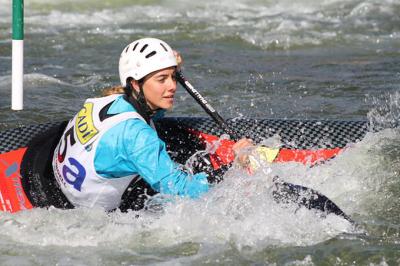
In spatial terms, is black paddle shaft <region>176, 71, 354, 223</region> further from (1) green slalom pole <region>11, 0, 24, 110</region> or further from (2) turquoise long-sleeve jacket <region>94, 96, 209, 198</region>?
(1) green slalom pole <region>11, 0, 24, 110</region>

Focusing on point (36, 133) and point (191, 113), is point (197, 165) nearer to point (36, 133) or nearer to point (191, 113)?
point (36, 133)

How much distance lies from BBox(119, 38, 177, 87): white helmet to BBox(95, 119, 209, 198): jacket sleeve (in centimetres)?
30

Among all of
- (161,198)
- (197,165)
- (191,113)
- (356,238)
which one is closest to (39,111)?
(191,113)

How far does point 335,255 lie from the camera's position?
484 centimetres

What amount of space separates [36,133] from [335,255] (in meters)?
2.20

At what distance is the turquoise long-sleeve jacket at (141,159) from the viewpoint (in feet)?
15.5

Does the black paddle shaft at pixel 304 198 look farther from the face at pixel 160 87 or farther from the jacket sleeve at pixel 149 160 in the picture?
the face at pixel 160 87

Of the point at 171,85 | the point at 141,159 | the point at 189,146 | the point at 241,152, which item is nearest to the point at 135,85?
the point at 171,85

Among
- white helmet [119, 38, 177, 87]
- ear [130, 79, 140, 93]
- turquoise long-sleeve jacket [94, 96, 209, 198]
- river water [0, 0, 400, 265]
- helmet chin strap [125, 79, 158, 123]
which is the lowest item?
river water [0, 0, 400, 265]

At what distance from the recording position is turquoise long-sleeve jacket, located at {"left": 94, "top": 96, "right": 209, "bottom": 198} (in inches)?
186

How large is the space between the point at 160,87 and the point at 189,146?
1090 mm

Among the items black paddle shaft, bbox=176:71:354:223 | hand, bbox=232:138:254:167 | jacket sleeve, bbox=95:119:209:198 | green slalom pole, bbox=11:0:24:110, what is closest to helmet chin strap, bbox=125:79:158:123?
jacket sleeve, bbox=95:119:209:198

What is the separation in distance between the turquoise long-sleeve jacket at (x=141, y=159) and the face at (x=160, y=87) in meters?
0.13

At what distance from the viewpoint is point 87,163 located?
4934mm
